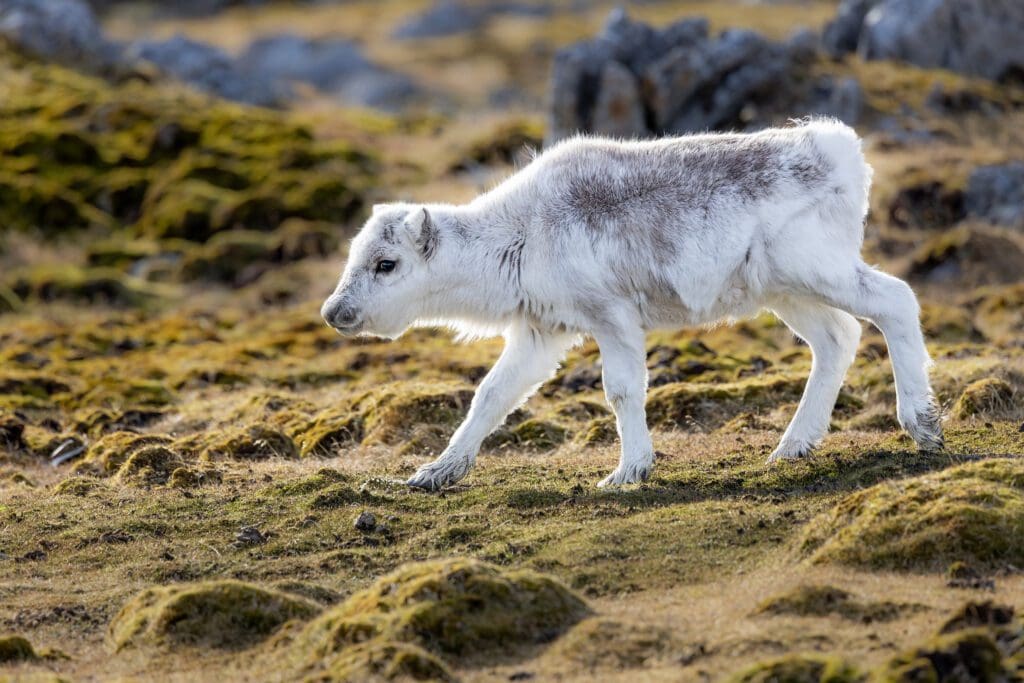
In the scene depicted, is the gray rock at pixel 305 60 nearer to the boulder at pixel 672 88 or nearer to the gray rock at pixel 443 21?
the gray rock at pixel 443 21

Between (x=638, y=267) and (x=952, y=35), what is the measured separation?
35.3 meters

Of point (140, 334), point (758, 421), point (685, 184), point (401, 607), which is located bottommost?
point (140, 334)

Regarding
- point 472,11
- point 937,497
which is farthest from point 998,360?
point 472,11

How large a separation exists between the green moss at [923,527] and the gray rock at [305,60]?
257ft

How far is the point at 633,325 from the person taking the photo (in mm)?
13797

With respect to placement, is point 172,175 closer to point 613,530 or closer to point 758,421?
point 758,421

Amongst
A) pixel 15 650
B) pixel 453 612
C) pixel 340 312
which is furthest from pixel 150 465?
pixel 453 612

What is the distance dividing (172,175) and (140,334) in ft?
48.8

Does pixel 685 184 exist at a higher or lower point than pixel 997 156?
higher

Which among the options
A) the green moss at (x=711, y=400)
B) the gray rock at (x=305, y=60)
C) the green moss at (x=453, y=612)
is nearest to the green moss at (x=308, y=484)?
the green moss at (x=453, y=612)

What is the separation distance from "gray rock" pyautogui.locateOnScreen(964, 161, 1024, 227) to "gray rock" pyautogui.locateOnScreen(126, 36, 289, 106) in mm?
39097

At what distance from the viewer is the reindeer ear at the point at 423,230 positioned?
46.2 ft

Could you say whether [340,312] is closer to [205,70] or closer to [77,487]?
[77,487]

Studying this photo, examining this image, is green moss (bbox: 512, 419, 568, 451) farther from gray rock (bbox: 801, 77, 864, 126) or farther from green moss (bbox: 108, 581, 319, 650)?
gray rock (bbox: 801, 77, 864, 126)
